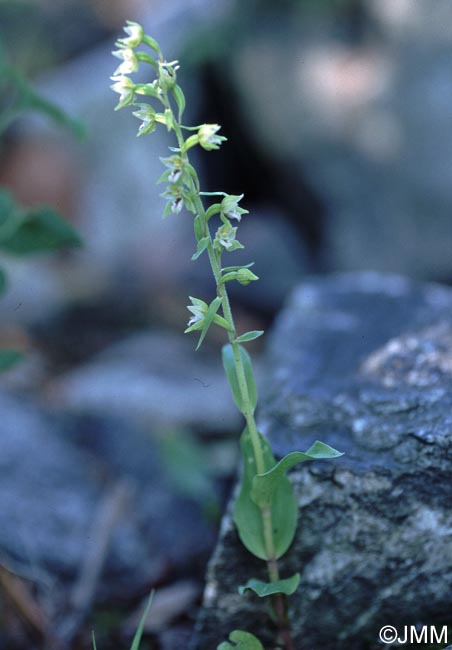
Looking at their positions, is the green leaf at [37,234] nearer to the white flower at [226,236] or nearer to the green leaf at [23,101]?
the green leaf at [23,101]

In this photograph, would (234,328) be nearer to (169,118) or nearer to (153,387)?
(169,118)

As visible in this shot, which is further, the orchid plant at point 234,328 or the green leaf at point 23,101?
the green leaf at point 23,101

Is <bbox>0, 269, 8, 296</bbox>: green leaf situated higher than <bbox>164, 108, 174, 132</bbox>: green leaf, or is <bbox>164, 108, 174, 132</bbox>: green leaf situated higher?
<bbox>0, 269, 8, 296</bbox>: green leaf

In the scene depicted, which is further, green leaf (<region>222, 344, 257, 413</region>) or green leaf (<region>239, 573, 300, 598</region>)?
green leaf (<region>222, 344, 257, 413</region>)

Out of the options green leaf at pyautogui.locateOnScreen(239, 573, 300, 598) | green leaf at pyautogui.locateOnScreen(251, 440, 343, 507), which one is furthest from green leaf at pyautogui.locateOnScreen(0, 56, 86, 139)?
green leaf at pyautogui.locateOnScreen(239, 573, 300, 598)

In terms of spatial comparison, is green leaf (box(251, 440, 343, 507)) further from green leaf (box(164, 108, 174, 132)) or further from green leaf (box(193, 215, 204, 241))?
green leaf (box(164, 108, 174, 132))

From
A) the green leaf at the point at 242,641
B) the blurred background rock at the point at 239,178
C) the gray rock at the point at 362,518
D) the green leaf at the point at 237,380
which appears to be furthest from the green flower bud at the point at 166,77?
the blurred background rock at the point at 239,178

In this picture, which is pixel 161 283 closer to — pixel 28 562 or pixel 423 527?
pixel 28 562

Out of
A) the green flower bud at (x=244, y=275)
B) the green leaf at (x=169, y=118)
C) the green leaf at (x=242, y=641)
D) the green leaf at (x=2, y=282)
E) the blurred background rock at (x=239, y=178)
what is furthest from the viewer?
the blurred background rock at (x=239, y=178)
